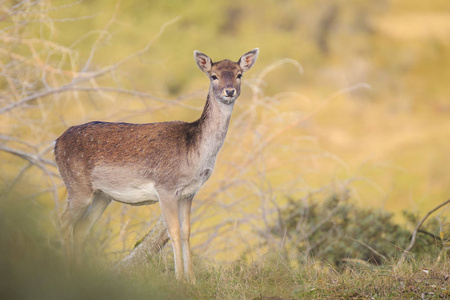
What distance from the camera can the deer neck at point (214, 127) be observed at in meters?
7.24

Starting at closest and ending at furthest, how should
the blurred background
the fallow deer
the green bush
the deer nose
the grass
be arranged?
the grass < the deer nose < the fallow deer < the green bush < the blurred background

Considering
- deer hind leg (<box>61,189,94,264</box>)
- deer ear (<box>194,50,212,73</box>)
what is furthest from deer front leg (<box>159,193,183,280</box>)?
deer ear (<box>194,50,212,73</box>)

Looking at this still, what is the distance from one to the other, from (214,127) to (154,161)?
0.78 metres

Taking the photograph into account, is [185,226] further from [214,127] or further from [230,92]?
[230,92]

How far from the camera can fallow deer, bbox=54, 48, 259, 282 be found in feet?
23.4

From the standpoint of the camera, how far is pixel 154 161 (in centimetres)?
721

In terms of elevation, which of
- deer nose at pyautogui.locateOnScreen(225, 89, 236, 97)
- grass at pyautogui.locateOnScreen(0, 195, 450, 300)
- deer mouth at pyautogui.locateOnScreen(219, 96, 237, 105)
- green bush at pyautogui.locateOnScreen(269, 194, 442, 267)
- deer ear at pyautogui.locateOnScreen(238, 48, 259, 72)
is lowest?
green bush at pyautogui.locateOnScreen(269, 194, 442, 267)

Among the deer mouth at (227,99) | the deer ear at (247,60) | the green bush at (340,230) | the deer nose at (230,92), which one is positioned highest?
the deer ear at (247,60)

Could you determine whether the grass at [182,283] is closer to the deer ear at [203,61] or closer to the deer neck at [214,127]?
the deer neck at [214,127]

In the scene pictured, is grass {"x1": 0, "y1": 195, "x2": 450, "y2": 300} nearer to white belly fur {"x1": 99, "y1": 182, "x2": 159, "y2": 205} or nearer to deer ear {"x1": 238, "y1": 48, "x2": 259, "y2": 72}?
white belly fur {"x1": 99, "y1": 182, "x2": 159, "y2": 205}

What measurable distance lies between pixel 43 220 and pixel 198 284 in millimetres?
2906

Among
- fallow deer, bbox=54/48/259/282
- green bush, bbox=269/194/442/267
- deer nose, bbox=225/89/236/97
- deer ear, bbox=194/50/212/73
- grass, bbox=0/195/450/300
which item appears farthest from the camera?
green bush, bbox=269/194/442/267

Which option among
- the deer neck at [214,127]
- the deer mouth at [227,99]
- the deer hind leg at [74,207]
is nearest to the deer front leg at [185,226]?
the deer neck at [214,127]

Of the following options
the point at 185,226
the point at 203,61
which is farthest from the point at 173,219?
the point at 203,61
